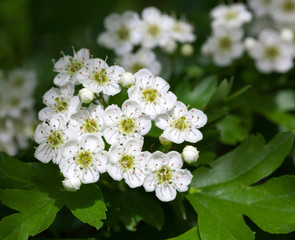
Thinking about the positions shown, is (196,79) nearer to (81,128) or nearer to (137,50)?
(137,50)

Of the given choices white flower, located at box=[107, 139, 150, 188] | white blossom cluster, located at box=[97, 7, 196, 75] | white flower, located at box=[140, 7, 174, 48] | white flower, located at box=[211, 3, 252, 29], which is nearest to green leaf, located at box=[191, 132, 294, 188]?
white flower, located at box=[107, 139, 150, 188]

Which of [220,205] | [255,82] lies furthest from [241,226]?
[255,82]

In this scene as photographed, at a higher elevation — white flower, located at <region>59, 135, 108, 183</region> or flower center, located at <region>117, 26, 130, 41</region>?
flower center, located at <region>117, 26, 130, 41</region>

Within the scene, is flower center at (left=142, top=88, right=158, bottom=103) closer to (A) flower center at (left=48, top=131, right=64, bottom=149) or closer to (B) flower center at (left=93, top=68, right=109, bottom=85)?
(B) flower center at (left=93, top=68, right=109, bottom=85)

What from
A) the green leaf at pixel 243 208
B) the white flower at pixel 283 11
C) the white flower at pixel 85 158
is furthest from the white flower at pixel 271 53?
the white flower at pixel 85 158

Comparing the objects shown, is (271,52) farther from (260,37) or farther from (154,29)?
(154,29)
